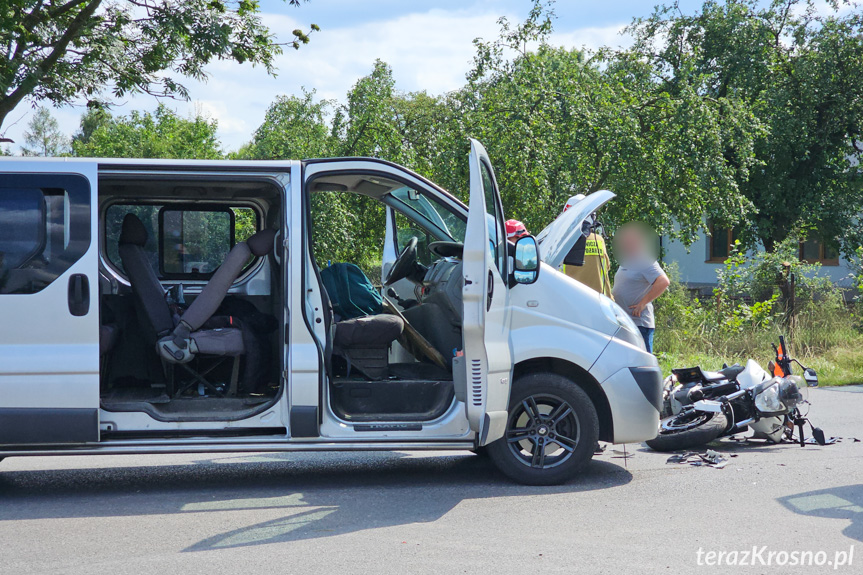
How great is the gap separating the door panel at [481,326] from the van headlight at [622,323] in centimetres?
100

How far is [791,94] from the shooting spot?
24.5m

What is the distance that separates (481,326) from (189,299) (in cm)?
294

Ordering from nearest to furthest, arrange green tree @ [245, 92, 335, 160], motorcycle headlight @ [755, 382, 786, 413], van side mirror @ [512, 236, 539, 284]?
1. van side mirror @ [512, 236, 539, 284]
2. motorcycle headlight @ [755, 382, 786, 413]
3. green tree @ [245, 92, 335, 160]

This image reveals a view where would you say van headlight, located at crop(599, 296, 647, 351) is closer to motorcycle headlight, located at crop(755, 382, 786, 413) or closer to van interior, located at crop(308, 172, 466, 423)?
van interior, located at crop(308, 172, 466, 423)

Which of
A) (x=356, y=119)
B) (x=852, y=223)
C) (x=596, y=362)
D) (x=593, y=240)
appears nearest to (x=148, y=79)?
(x=356, y=119)

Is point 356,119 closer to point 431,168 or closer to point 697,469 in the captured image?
point 431,168

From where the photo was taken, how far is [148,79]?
13539 millimetres

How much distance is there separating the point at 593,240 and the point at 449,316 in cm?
224

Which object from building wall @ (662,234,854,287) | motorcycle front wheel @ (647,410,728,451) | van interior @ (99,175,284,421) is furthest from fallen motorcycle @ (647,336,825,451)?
building wall @ (662,234,854,287)

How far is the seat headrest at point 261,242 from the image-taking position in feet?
20.2

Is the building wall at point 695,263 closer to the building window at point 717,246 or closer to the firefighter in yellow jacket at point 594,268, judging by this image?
the building window at point 717,246

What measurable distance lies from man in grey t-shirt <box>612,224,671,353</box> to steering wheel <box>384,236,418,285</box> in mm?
2010

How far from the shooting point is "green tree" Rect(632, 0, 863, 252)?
23969 mm

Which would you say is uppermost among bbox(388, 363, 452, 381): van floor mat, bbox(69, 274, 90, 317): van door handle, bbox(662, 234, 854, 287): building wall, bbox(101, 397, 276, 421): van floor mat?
bbox(662, 234, 854, 287): building wall
